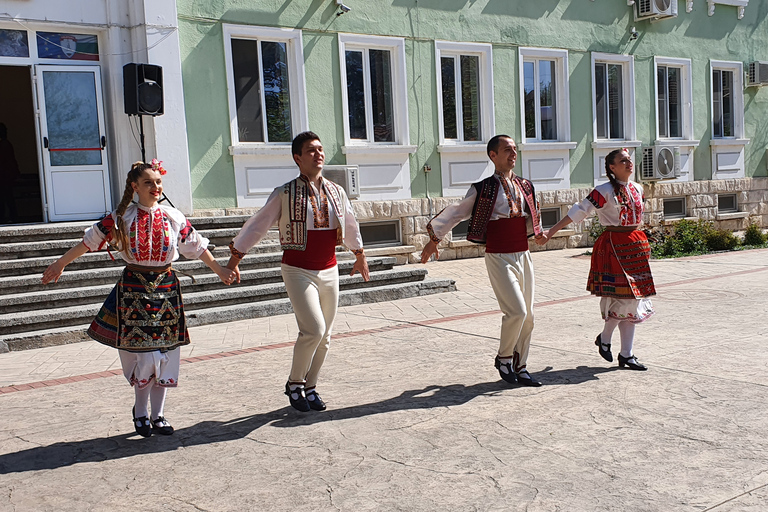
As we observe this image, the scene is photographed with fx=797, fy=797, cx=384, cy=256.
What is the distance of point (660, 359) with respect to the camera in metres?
6.53

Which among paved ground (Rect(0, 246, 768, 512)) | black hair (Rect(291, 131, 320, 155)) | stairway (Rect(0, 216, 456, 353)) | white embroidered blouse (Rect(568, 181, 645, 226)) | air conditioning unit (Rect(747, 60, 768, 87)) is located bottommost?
paved ground (Rect(0, 246, 768, 512))

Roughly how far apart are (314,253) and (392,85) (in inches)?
387

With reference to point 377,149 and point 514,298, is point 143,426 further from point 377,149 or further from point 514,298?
point 377,149

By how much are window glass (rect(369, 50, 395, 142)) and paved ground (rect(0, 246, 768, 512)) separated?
7042 mm

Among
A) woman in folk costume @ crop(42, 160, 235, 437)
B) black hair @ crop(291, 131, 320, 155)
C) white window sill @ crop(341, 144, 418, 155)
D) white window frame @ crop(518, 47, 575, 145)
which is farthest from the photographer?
white window frame @ crop(518, 47, 575, 145)

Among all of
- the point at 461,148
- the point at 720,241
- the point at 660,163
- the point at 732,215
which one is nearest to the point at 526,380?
the point at 461,148

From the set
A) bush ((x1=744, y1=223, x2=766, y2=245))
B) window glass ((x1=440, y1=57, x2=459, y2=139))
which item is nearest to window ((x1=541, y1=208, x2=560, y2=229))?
window glass ((x1=440, y1=57, x2=459, y2=139))

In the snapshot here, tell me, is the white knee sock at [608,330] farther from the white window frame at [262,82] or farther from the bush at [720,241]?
the bush at [720,241]

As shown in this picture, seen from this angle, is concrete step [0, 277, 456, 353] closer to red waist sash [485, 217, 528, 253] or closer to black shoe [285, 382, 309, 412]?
black shoe [285, 382, 309, 412]

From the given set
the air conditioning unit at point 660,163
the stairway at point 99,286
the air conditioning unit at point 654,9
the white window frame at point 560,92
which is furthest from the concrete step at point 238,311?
the air conditioning unit at point 654,9

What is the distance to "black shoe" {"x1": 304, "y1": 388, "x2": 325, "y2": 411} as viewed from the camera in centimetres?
543

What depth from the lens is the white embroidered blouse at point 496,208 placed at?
590 centimetres

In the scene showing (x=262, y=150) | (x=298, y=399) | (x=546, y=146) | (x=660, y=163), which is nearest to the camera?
(x=298, y=399)

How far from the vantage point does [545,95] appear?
55.2ft
